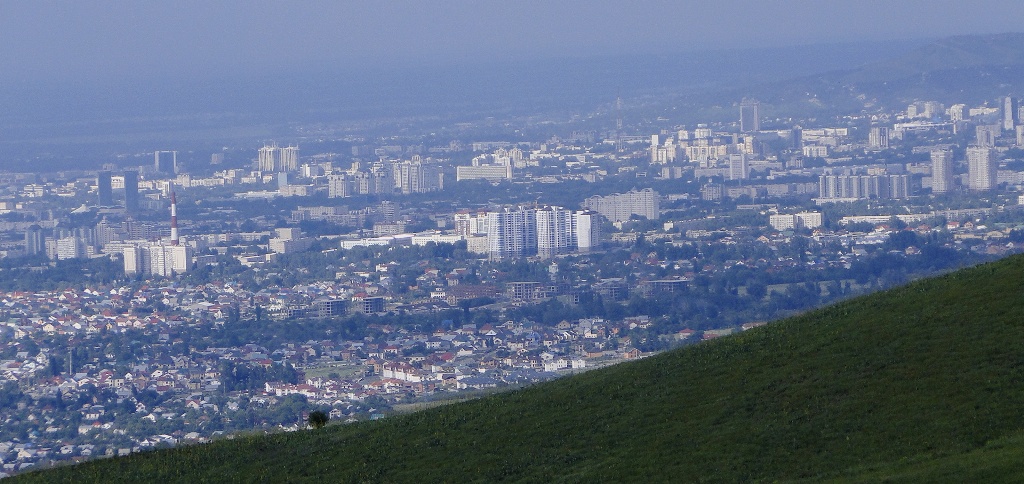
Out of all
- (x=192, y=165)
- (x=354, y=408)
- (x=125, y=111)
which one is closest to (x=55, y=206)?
(x=192, y=165)

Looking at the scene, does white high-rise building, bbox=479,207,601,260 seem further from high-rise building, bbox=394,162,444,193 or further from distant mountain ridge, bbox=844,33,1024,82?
distant mountain ridge, bbox=844,33,1024,82

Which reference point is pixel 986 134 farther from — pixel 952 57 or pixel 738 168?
pixel 952 57

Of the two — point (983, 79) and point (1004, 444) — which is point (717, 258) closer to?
point (1004, 444)

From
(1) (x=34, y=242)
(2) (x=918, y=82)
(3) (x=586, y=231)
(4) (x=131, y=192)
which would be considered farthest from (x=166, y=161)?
(2) (x=918, y=82)

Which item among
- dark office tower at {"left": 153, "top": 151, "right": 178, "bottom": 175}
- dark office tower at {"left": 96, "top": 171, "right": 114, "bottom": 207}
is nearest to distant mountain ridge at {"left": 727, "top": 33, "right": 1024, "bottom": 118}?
dark office tower at {"left": 153, "top": 151, "right": 178, "bottom": 175}

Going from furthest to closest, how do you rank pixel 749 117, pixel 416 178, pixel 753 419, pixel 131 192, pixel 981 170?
pixel 749 117 → pixel 416 178 → pixel 131 192 → pixel 981 170 → pixel 753 419

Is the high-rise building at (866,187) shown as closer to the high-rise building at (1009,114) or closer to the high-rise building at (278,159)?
the high-rise building at (1009,114)

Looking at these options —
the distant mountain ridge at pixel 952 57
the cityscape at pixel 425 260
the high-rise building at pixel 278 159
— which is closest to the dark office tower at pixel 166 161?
the cityscape at pixel 425 260
